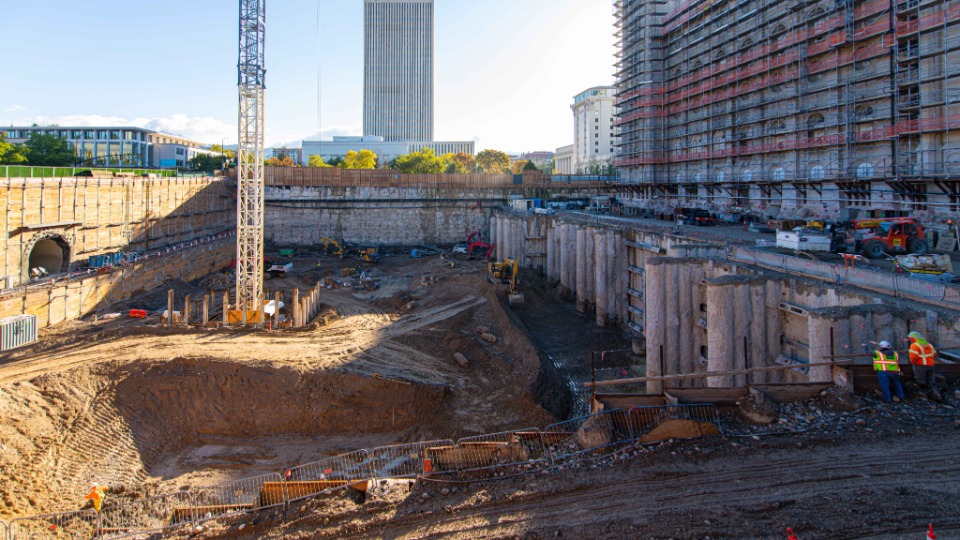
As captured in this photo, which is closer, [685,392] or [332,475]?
[685,392]

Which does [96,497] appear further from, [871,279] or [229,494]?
[871,279]

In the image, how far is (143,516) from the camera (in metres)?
11.7

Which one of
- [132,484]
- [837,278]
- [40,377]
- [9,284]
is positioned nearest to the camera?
[132,484]

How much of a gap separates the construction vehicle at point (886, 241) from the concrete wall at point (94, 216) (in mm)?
34613

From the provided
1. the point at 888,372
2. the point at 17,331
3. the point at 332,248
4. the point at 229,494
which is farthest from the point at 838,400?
the point at 332,248

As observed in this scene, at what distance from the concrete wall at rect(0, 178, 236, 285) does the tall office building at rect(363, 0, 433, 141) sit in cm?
11391

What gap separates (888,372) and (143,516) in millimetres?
14026

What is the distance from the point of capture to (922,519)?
22.8 ft

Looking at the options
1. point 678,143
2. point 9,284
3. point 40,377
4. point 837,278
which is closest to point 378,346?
point 40,377

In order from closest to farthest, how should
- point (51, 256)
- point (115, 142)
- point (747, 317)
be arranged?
1. point (747, 317)
2. point (51, 256)
3. point (115, 142)

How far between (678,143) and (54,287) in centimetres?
4286

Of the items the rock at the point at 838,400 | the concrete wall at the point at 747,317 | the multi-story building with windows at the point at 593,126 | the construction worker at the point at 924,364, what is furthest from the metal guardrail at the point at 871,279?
the multi-story building with windows at the point at 593,126

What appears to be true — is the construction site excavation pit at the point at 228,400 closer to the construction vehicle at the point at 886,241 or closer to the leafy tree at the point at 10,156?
the construction vehicle at the point at 886,241

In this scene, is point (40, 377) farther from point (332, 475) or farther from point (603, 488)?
point (603, 488)
